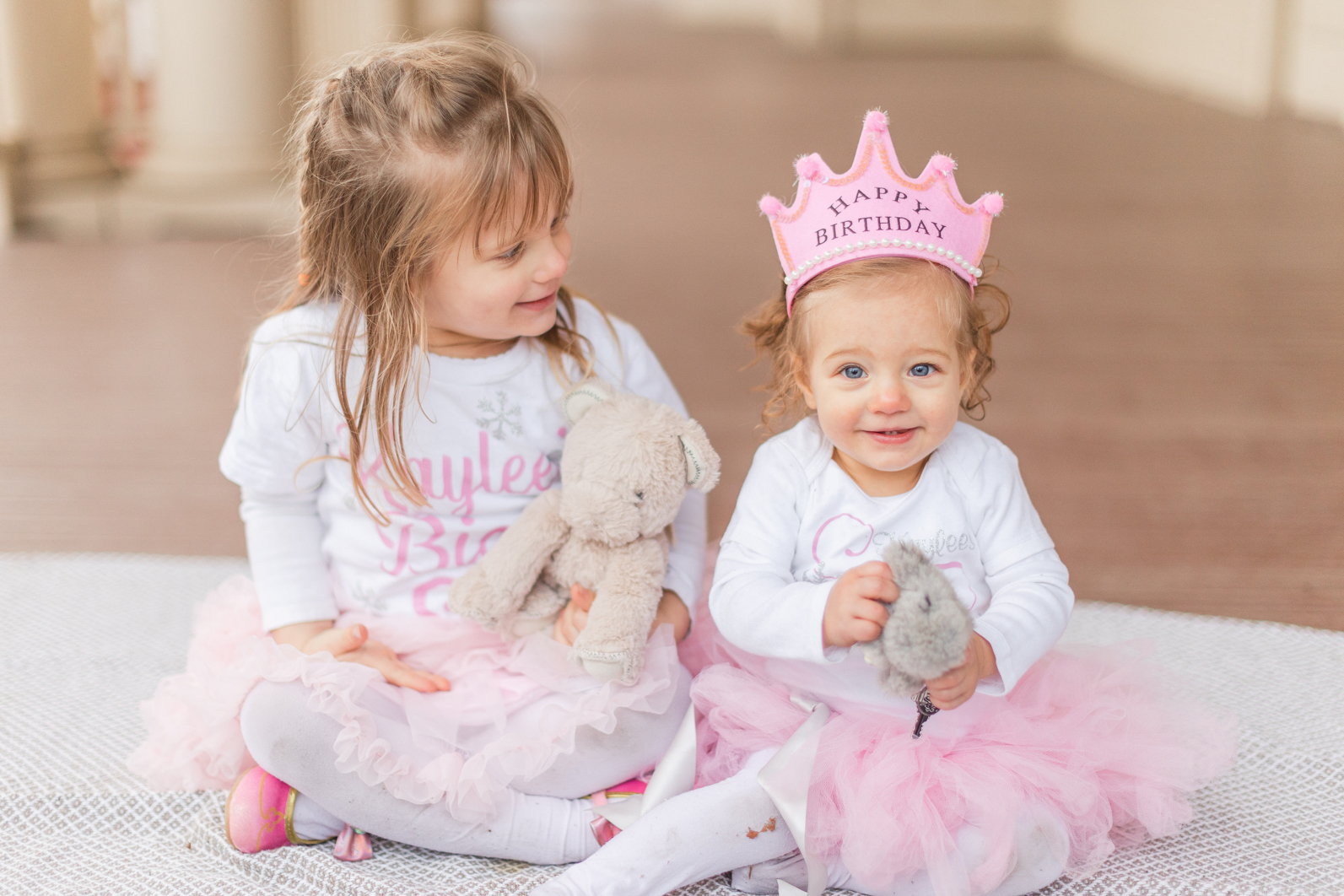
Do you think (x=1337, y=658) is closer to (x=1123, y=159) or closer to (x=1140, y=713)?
(x=1140, y=713)

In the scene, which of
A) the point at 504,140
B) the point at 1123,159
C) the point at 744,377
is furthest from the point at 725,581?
the point at 1123,159

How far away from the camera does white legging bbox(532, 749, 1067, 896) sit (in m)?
1.13

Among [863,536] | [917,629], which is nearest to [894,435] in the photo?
[863,536]

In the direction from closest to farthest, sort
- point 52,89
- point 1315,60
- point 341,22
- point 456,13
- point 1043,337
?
point 1043,337, point 52,89, point 341,22, point 1315,60, point 456,13

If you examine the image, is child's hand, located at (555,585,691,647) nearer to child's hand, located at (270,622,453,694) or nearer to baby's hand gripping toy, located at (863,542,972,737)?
child's hand, located at (270,622,453,694)

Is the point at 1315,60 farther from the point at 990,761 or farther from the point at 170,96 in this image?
the point at 990,761

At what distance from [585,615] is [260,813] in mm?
366

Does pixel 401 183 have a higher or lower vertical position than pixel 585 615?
higher

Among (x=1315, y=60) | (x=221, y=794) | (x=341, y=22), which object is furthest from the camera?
(x=1315, y=60)

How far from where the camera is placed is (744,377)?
3193 mm

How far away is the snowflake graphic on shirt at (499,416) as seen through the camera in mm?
1382

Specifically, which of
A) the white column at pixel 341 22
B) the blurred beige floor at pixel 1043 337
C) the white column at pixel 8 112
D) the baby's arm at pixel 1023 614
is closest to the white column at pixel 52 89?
the white column at pixel 8 112

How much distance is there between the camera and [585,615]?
130 centimetres

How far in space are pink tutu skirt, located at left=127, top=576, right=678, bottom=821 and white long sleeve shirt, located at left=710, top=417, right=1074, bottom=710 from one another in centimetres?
15
